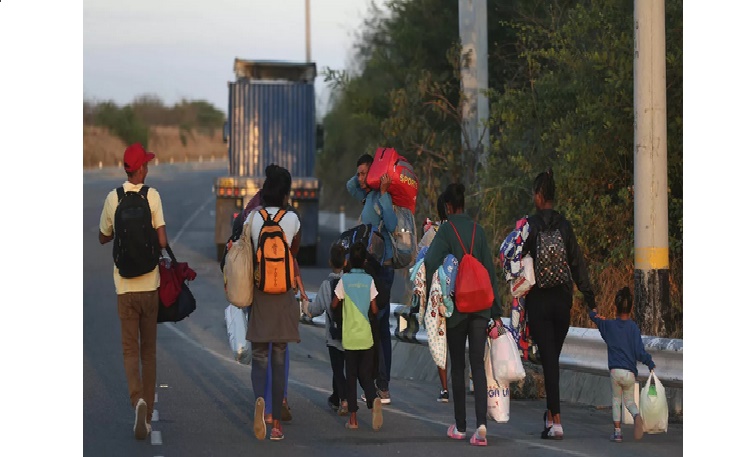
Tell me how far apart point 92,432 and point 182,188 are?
53.8m

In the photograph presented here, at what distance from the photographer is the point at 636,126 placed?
12617 millimetres

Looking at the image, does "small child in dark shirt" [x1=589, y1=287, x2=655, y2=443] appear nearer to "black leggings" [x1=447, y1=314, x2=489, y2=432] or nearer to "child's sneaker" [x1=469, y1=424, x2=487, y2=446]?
"black leggings" [x1=447, y1=314, x2=489, y2=432]

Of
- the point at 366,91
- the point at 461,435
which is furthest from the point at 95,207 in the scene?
Result: the point at 461,435

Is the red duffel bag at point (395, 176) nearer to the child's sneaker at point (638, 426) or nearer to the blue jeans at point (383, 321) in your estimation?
the blue jeans at point (383, 321)

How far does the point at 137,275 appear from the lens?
977 cm

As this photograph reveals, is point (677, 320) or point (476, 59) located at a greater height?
point (476, 59)

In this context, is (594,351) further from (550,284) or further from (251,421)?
(251,421)

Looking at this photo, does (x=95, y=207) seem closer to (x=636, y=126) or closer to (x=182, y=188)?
(x=182, y=188)

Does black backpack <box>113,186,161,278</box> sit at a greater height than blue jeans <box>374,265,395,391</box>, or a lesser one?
greater

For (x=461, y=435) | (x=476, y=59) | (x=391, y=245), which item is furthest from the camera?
(x=476, y=59)

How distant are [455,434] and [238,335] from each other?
A: 1.69 meters

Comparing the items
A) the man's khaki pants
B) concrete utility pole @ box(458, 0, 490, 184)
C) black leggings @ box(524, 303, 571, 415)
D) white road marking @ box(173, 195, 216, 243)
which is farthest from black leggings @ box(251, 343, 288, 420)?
white road marking @ box(173, 195, 216, 243)

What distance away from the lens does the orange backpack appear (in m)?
9.96

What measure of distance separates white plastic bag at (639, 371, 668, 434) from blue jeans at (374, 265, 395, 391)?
2052 mm
